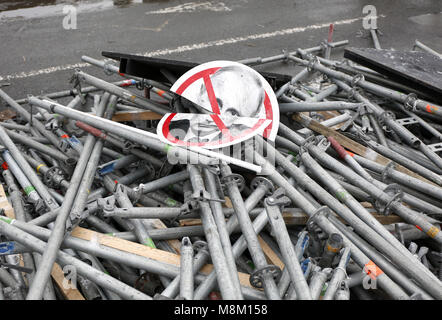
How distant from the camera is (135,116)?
14.2ft

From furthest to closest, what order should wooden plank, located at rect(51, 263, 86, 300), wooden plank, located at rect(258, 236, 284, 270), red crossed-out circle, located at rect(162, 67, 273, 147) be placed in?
red crossed-out circle, located at rect(162, 67, 273, 147) → wooden plank, located at rect(258, 236, 284, 270) → wooden plank, located at rect(51, 263, 86, 300)

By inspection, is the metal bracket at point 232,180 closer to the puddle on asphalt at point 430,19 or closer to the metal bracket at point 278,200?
the metal bracket at point 278,200

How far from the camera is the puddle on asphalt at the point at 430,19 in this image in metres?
9.51

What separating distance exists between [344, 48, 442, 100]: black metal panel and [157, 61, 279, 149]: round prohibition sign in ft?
6.81

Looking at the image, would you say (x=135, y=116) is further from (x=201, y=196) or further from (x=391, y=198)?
(x=391, y=198)

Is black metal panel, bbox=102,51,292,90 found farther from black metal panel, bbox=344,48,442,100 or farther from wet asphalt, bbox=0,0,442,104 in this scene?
wet asphalt, bbox=0,0,442,104

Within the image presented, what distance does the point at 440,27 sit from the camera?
30.7 ft

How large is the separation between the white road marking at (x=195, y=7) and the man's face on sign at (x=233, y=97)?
22.6ft

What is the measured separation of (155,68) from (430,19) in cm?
838

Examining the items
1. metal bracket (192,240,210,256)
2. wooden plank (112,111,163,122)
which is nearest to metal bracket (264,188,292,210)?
metal bracket (192,240,210,256)

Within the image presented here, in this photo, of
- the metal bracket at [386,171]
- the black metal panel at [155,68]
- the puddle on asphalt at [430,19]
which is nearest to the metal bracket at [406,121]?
the metal bracket at [386,171]

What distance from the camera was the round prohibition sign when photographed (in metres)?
3.50

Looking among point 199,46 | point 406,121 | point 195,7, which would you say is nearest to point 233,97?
point 406,121

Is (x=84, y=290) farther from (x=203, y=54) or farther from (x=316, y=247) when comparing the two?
(x=203, y=54)
